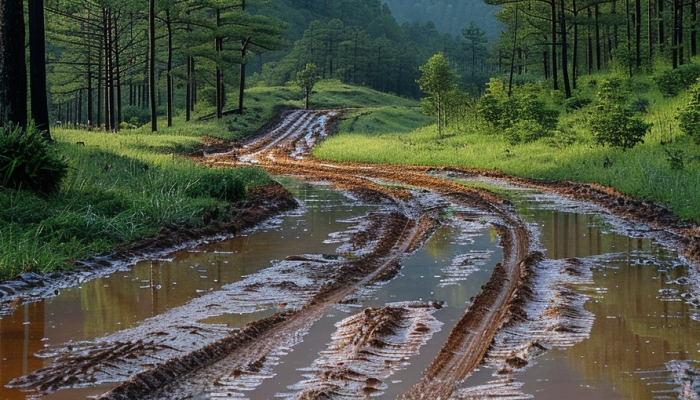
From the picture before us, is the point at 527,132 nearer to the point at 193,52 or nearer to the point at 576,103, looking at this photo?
the point at 576,103

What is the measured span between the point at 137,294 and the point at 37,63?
12210mm

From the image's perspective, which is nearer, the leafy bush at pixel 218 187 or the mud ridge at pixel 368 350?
the mud ridge at pixel 368 350

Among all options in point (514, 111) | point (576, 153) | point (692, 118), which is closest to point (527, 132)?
point (514, 111)

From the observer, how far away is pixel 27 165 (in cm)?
1251

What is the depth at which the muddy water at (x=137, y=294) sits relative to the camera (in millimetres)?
6377

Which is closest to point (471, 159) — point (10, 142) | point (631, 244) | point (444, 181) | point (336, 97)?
point (444, 181)

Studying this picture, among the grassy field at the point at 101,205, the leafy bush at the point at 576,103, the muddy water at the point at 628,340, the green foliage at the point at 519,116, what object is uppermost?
the leafy bush at the point at 576,103

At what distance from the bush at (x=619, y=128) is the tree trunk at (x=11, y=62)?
1666 centimetres

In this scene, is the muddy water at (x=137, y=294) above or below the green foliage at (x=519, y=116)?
below

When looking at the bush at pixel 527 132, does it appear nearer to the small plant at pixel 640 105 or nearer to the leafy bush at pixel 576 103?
the small plant at pixel 640 105

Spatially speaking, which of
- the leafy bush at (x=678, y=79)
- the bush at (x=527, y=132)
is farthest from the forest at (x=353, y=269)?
the leafy bush at (x=678, y=79)

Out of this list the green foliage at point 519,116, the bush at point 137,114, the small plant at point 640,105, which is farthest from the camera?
the bush at point 137,114

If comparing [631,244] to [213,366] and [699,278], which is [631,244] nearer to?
[699,278]

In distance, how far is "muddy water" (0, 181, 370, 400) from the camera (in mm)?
6377
